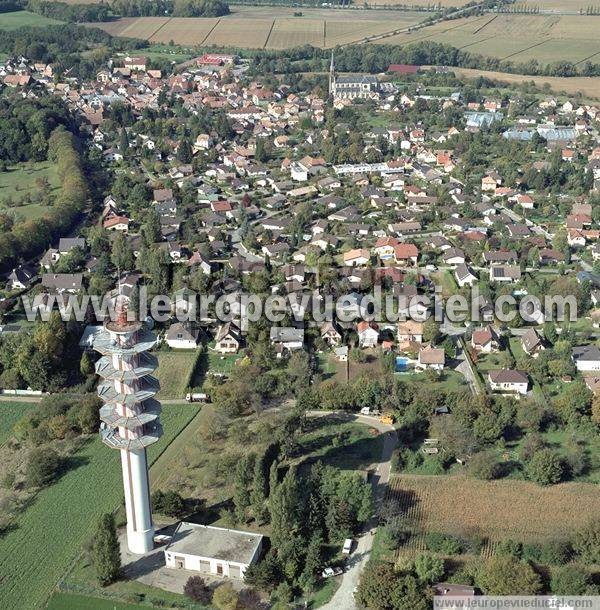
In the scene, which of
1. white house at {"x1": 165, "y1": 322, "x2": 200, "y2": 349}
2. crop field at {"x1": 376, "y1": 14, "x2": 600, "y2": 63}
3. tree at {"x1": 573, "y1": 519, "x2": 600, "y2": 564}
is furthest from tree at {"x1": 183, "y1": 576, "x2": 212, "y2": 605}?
crop field at {"x1": 376, "y1": 14, "x2": 600, "y2": 63}

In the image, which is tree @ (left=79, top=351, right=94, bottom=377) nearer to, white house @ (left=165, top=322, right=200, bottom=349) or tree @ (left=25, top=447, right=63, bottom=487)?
white house @ (left=165, top=322, right=200, bottom=349)

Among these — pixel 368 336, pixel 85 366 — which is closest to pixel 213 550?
pixel 85 366

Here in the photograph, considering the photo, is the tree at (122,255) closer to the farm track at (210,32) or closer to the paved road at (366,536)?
the paved road at (366,536)

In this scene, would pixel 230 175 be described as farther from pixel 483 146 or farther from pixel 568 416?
pixel 568 416

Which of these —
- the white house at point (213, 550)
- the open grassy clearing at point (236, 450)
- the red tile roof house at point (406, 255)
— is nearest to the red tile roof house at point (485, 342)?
the open grassy clearing at point (236, 450)

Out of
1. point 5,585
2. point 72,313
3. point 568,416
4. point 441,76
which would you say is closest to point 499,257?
point 568,416
